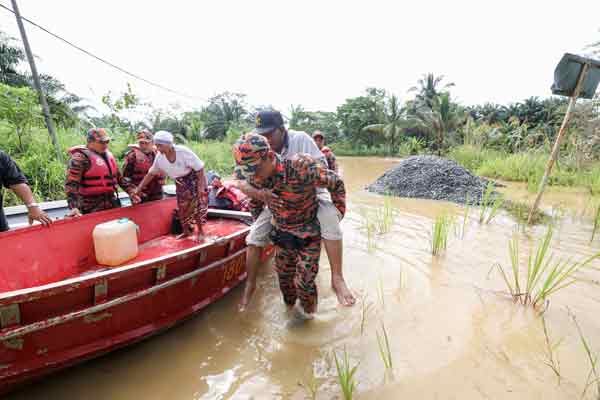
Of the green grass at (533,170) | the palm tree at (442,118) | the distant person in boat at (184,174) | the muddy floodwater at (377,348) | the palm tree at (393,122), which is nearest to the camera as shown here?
the muddy floodwater at (377,348)

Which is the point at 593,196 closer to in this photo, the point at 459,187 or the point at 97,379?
the point at 459,187

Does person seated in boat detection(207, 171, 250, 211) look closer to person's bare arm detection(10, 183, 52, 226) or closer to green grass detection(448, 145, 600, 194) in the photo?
person's bare arm detection(10, 183, 52, 226)

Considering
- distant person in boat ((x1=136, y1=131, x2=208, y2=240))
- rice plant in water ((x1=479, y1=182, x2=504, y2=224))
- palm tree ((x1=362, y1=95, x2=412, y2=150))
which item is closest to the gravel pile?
rice plant in water ((x1=479, y1=182, x2=504, y2=224))

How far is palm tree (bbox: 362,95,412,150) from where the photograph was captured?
20531mm

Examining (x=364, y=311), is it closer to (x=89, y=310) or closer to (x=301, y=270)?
(x=301, y=270)

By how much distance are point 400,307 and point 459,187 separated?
18.8ft

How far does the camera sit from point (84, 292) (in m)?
1.66

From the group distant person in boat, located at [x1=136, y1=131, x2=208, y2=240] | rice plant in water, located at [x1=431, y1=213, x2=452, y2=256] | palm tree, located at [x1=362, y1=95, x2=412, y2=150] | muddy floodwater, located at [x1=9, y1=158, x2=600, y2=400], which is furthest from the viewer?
palm tree, located at [x1=362, y1=95, x2=412, y2=150]

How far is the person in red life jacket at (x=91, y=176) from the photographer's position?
2840 millimetres

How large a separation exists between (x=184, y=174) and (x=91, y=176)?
35.2 inches

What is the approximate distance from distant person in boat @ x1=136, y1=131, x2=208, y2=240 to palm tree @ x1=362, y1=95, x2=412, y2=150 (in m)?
19.8

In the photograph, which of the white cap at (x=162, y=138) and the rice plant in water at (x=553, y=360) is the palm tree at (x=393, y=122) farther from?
the rice plant in water at (x=553, y=360)

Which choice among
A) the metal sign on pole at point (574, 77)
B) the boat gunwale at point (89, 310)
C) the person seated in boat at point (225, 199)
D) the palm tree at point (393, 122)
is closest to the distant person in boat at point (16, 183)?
the boat gunwale at point (89, 310)

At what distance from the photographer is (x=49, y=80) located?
1377cm
